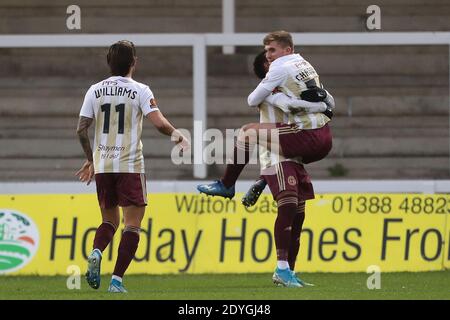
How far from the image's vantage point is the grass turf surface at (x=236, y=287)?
8.77 m

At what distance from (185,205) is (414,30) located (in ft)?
22.3

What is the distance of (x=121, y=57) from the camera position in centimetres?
897

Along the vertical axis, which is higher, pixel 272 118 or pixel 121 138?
pixel 272 118

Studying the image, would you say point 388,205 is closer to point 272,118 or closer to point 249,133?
point 272,118

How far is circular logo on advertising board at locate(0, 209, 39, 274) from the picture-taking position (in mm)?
12016

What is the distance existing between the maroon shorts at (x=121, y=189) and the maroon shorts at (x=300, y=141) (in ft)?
3.63

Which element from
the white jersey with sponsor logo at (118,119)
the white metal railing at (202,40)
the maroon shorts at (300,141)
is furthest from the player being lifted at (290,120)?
the white metal railing at (202,40)

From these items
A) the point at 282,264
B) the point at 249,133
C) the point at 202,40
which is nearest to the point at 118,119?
the point at 249,133

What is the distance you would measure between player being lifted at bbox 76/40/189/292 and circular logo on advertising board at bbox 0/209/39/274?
10.2 ft

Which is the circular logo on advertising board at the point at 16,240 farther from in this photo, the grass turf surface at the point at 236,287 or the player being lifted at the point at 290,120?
the player being lifted at the point at 290,120

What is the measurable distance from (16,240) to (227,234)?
1.97 m

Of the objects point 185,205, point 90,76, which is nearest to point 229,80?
point 90,76

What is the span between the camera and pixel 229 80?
1808cm

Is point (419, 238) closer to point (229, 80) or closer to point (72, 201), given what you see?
point (72, 201)
